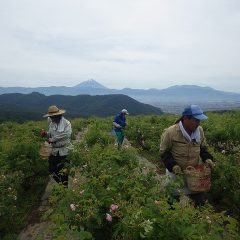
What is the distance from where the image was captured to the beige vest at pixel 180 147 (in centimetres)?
532

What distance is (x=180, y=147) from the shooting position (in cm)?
536

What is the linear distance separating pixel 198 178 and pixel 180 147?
19.4 inches

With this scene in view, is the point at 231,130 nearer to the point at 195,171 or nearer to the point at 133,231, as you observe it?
the point at 195,171

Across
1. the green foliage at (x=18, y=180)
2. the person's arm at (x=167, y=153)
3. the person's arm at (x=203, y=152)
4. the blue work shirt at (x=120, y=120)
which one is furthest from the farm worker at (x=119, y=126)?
the person's arm at (x=167, y=153)

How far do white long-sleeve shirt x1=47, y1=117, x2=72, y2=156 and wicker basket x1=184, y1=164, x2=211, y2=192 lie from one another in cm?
335

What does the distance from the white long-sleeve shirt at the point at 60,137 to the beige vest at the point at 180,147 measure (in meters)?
3.01

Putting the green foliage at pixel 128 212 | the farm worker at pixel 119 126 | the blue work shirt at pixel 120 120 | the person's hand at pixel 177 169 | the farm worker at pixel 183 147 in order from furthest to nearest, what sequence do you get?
the blue work shirt at pixel 120 120
the farm worker at pixel 119 126
the farm worker at pixel 183 147
the person's hand at pixel 177 169
the green foliage at pixel 128 212

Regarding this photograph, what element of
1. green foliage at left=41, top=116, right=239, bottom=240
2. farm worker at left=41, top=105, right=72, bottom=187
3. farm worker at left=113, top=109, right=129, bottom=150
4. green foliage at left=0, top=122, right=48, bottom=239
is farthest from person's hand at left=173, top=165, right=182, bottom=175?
farm worker at left=113, top=109, right=129, bottom=150

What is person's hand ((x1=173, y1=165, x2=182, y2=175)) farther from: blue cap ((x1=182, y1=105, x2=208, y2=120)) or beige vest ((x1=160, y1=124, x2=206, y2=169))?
blue cap ((x1=182, y1=105, x2=208, y2=120))

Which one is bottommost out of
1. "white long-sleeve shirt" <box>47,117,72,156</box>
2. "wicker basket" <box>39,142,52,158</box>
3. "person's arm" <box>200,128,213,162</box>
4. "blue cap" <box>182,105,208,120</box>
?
"wicker basket" <box>39,142,52,158</box>

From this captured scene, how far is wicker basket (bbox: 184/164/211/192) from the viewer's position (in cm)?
512

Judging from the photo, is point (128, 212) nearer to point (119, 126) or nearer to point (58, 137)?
point (58, 137)

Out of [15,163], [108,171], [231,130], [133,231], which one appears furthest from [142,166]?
[231,130]

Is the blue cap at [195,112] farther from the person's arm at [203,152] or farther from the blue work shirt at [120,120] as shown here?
the blue work shirt at [120,120]
